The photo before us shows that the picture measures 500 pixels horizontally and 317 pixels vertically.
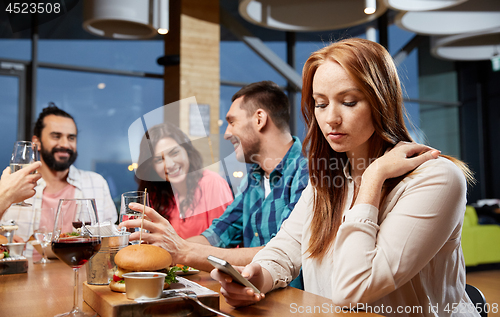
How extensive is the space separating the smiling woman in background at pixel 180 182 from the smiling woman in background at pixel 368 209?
3.07 ft

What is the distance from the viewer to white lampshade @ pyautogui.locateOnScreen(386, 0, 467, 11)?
3.50m

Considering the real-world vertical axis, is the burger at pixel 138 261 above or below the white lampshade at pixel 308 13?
below

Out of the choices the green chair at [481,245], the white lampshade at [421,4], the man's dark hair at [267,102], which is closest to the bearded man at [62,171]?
the man's dark hair at [267,102]

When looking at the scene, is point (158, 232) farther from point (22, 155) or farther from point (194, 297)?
point (22, 155)

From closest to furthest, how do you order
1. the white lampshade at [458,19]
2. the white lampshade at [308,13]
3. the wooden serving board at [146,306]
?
1. the wooden serving board at [146,306]
2. the white lampshade at [308,13]
3. the white lampshade at [458,19]

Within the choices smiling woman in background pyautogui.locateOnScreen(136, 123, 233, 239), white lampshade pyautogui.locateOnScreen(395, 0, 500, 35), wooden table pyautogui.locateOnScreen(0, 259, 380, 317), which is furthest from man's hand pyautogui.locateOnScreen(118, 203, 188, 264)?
white lampshade pyautogui.locateOnScreen(395, 0, 500, 35)

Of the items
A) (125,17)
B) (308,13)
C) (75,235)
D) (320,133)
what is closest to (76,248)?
(75,235)

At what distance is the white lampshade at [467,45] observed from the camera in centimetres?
549

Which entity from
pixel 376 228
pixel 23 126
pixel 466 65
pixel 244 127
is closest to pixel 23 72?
pixel 23 126

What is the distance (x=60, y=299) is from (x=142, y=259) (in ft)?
0.97

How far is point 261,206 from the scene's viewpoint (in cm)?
186

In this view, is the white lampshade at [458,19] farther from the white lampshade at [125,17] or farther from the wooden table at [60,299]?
the wooden table at [60,299]

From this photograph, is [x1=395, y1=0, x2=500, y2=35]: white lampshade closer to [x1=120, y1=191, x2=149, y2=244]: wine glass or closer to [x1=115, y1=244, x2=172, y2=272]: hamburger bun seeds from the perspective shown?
[x1=120, y1=191, x2=149, y2=244]: wine glass

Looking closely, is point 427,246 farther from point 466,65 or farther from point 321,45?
point 466,65
